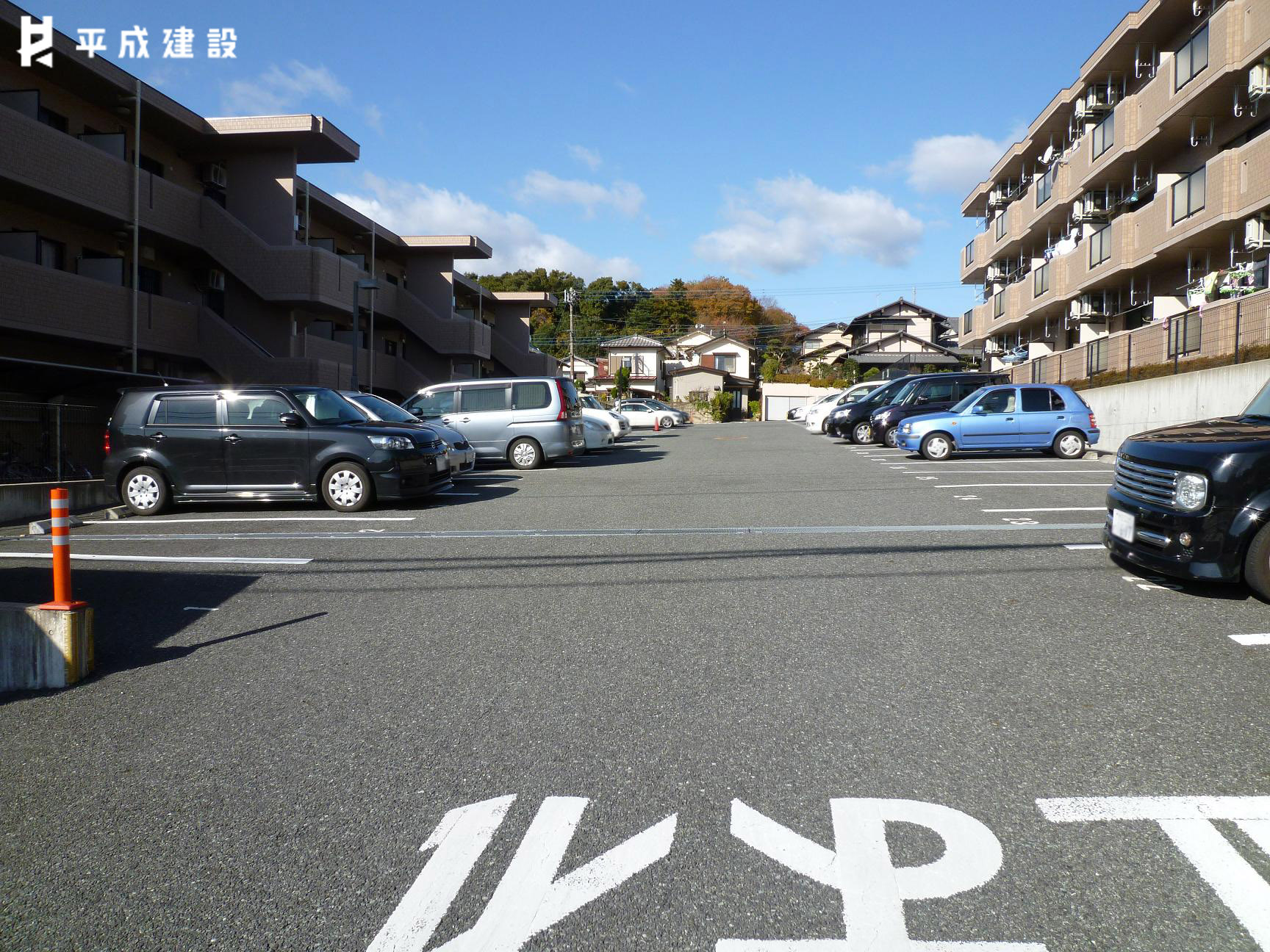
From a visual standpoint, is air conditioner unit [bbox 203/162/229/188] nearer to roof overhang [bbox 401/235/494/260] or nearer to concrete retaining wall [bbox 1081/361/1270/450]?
roof overhang [bbox 401/235/494/260]

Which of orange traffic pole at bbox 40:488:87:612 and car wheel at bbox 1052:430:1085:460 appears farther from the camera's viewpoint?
car wheel at bbox 1052:430:1085:460

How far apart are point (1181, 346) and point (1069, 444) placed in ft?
9.05

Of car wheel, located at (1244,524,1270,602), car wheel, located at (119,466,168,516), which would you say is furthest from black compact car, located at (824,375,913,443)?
car wheel, located at (1244,524,1270,602)

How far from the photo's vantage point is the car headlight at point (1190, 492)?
613cm

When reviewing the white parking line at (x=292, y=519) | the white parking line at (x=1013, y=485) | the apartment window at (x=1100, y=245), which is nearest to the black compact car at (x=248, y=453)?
the white parking line at (x=292, y=519)

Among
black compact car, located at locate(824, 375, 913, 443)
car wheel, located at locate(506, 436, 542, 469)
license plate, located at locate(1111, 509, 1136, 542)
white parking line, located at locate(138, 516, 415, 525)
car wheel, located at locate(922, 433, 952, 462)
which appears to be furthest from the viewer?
black compact car, located at locate(824, 375, 913, 443)

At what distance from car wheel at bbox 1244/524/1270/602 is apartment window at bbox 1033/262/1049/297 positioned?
2711cm

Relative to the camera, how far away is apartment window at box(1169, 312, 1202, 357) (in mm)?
18375

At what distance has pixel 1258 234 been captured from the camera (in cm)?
1888

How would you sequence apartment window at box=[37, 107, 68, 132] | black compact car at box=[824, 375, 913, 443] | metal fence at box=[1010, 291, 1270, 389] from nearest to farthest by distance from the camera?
metal fence at box=[1010, 291, 1270, 389] < apartment window at box=[37, 107, 68, 132] < black compact car at box=[824, 375, 913, 443]

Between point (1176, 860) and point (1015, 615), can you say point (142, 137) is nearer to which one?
point (1015, 615)

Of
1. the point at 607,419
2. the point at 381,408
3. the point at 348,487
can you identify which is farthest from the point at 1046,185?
the point at 348,487

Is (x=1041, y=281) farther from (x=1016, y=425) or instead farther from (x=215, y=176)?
(x=215, y=176)

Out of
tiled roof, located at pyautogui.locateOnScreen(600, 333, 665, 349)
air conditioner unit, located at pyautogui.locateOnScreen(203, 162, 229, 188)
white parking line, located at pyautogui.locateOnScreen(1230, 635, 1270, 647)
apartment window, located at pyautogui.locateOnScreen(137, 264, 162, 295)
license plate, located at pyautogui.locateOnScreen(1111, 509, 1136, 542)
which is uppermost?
tiled roof, located at pyautogui.locateOnScreen(600, 333, 665, 349)
